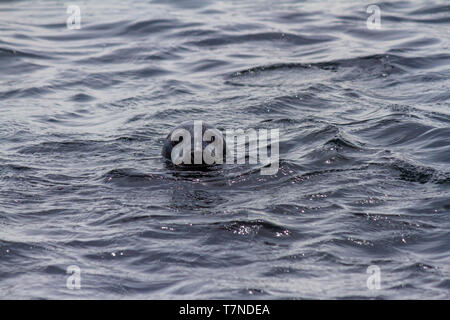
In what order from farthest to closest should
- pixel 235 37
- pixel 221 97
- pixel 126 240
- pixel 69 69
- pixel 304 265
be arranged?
pixel 235 37 → pixel 69 69 → pixel 221 97 → pixel 126 240 → pixel 304 265

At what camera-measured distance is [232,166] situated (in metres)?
9.84

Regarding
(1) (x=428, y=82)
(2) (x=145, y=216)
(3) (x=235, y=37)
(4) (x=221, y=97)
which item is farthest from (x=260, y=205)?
(3) (x=235, y=37)

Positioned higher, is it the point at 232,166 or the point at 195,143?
the point at 195,143

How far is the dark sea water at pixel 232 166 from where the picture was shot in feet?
24.1

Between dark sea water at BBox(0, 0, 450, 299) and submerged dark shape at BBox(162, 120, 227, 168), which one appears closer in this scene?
dark sea water at BBox(0, 0, 450, 299)

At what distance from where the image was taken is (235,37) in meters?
16.0

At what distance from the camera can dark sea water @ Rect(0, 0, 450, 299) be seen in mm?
7355

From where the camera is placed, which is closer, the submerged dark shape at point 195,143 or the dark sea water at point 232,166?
the dark sea water at point 232,166

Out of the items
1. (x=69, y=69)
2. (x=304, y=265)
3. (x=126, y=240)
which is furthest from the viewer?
(x=69, y=69)
